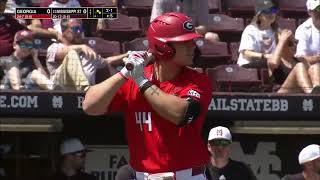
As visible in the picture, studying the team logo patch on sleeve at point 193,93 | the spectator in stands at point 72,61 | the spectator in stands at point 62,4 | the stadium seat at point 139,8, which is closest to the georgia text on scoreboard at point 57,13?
the spectator in stands at point 62,4

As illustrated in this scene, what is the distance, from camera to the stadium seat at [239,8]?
8898 mm

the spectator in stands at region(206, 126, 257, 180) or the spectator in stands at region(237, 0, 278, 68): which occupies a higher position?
the spectator in stands at region(237, 0, 278, 68)

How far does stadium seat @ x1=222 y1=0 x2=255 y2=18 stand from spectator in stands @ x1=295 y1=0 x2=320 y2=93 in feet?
4.22

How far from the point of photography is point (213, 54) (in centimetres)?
751

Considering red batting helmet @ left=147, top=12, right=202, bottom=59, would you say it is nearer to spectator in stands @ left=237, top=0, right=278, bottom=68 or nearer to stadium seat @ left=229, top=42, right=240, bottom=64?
spectator in stands @ left=237, top=0, right=278, bottom=68

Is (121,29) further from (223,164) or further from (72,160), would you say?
(223,164)

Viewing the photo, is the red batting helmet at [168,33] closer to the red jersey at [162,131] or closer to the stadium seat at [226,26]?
the red jersey at [162,131]

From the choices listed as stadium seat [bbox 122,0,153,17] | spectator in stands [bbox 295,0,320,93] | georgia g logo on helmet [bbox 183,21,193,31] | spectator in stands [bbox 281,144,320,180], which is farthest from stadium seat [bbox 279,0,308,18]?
georgia g logo on helmet [bbox 183,21,193,31]

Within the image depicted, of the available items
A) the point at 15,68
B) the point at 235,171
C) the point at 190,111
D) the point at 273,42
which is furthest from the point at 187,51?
the point at 273,42

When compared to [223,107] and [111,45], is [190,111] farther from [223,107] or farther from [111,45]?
[111,45]

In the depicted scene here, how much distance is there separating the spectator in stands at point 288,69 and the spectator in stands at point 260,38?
0.12 m

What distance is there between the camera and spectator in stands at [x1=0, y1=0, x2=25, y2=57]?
6.92m

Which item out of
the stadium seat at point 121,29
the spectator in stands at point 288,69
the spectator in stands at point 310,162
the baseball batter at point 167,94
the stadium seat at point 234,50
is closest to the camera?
the baseball batter at point 167,94

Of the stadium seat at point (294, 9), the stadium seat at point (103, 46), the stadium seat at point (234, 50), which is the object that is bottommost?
the stadium seat at point (234, 50)
